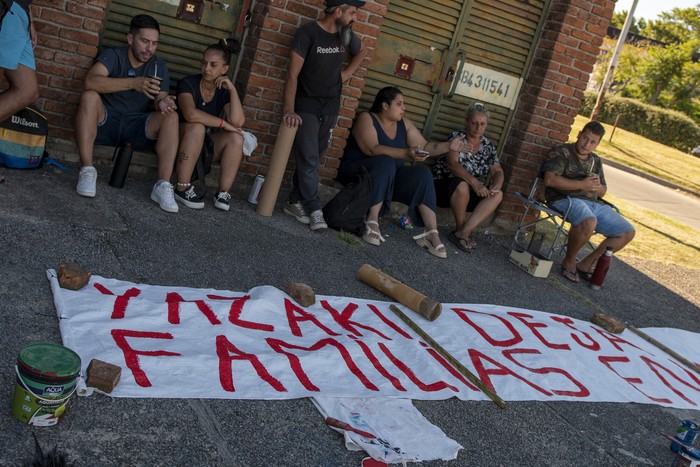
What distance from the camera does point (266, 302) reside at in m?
4.31

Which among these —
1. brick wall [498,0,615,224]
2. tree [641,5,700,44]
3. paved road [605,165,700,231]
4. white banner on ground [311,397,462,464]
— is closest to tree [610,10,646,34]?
tree [641,5,700,44]

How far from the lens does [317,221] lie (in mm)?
6129

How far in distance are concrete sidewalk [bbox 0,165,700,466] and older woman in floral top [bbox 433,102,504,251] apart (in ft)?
0.92

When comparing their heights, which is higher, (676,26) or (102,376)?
(676,26)

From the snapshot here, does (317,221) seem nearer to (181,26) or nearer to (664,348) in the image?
(181,26)

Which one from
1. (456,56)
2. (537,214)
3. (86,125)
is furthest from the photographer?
(537,214)

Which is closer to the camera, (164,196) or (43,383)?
(43,383)

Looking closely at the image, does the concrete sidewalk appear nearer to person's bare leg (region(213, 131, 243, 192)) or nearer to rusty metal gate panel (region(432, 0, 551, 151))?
person's bare leg (region(213, 131, 243, 192))

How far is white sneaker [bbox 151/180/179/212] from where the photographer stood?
17.7 feet

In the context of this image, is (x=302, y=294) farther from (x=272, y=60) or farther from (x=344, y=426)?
(x=272, y=60)

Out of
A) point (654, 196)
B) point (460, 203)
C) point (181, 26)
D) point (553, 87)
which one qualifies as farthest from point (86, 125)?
point (654, 196)

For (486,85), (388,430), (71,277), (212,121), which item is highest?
(486,85)

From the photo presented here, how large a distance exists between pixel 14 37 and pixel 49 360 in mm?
3048

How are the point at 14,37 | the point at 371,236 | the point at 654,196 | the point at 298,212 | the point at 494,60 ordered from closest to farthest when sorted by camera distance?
the point at 14,37 < the point at 298,212 < the point at 371,236 < the point at 494,60 < the point at 654,196
